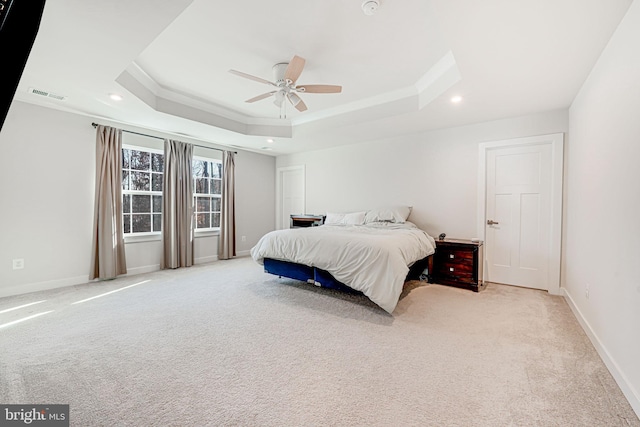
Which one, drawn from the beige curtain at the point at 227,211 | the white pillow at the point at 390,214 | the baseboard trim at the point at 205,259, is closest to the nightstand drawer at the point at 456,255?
the white pillow at the point at 390,214

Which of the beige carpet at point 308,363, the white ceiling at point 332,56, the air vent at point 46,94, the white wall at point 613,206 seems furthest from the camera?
the air vent at point 46,94

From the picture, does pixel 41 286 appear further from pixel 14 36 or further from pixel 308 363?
pixel 14 36

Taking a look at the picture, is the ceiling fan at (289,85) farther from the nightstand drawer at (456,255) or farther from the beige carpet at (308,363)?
the nightstand drawer at (456,255)

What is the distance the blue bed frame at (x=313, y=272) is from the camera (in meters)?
3.29

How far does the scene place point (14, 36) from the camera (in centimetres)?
82

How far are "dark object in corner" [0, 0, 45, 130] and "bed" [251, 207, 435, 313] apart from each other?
8.63 ft

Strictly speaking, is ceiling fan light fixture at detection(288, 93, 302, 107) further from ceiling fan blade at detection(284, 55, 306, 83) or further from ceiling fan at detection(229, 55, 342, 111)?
ceiling fan blade at detection(284, 55, 306, 83)

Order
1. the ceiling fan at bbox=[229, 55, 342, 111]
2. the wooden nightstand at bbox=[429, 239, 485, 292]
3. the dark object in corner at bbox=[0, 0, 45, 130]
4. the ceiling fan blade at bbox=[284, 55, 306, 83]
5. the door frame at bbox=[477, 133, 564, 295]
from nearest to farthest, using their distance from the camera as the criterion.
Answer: the dark object in corner at bbox=[0, 0, 45, 130]
the ceiling fan blade at bbox=[284, 55, 306, 83]
the ceiling fan at bbox=[229, 55, 342, 111]
the door frame at bbox=[477, 133, 564, 295]
the wooden nightstand at bbox=[429, 239, 485, 292]

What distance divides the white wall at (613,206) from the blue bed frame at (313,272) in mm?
1687

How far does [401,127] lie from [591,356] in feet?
11.2

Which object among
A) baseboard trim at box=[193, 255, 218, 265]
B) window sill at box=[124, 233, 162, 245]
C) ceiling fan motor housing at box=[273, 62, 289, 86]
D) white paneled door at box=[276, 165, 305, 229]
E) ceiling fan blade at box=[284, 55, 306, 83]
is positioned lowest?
baseboard trim at box=[193, 255, 218, 265]

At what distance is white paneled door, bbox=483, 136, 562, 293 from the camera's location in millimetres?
3539

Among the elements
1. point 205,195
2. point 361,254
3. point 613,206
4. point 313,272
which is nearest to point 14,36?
point 361,254

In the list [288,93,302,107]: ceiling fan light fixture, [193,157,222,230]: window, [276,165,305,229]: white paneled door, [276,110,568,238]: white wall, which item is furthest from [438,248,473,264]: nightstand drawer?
[193,157,222,230]: window
